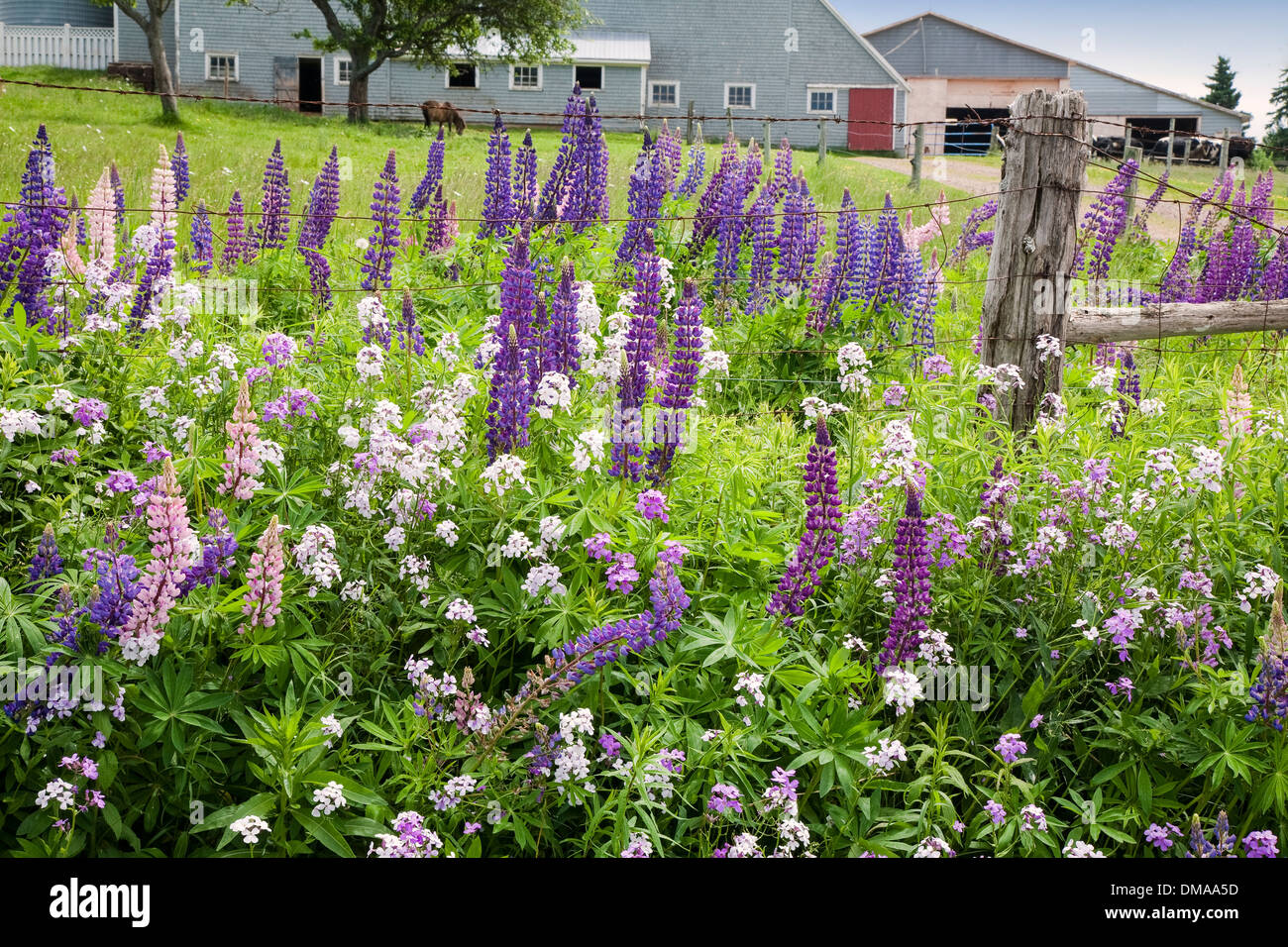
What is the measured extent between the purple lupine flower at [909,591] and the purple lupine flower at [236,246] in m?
4.96

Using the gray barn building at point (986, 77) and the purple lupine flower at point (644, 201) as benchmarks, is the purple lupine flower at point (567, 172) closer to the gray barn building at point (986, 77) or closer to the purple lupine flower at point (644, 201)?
the purple lupine flower at point (644, 201)

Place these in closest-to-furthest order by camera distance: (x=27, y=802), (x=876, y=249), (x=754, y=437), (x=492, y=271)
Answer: (x=27, y=802)
(x=754, y=437)
(x=492, y=271)
(x=876, y=249)

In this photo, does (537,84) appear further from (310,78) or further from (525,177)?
(525,177)

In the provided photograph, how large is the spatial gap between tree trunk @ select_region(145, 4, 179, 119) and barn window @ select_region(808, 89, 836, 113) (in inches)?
771

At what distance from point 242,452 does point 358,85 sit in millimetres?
29969

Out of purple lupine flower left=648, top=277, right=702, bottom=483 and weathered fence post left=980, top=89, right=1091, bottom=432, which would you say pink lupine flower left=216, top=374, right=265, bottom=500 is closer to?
purple lupine flower left=648, top=277, right=702, bottom=483

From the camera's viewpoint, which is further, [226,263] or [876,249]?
[876,249]

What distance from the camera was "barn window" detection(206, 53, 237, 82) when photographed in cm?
3347

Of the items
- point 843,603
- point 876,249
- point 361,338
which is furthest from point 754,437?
point 876,249

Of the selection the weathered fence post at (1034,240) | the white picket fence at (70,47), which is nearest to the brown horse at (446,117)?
the white picket fence at (70,47)

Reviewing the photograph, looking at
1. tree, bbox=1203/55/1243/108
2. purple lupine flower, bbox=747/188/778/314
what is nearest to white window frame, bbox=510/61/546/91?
purple lupine flower, bbox=747/188/778/314

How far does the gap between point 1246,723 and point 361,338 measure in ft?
13.8
